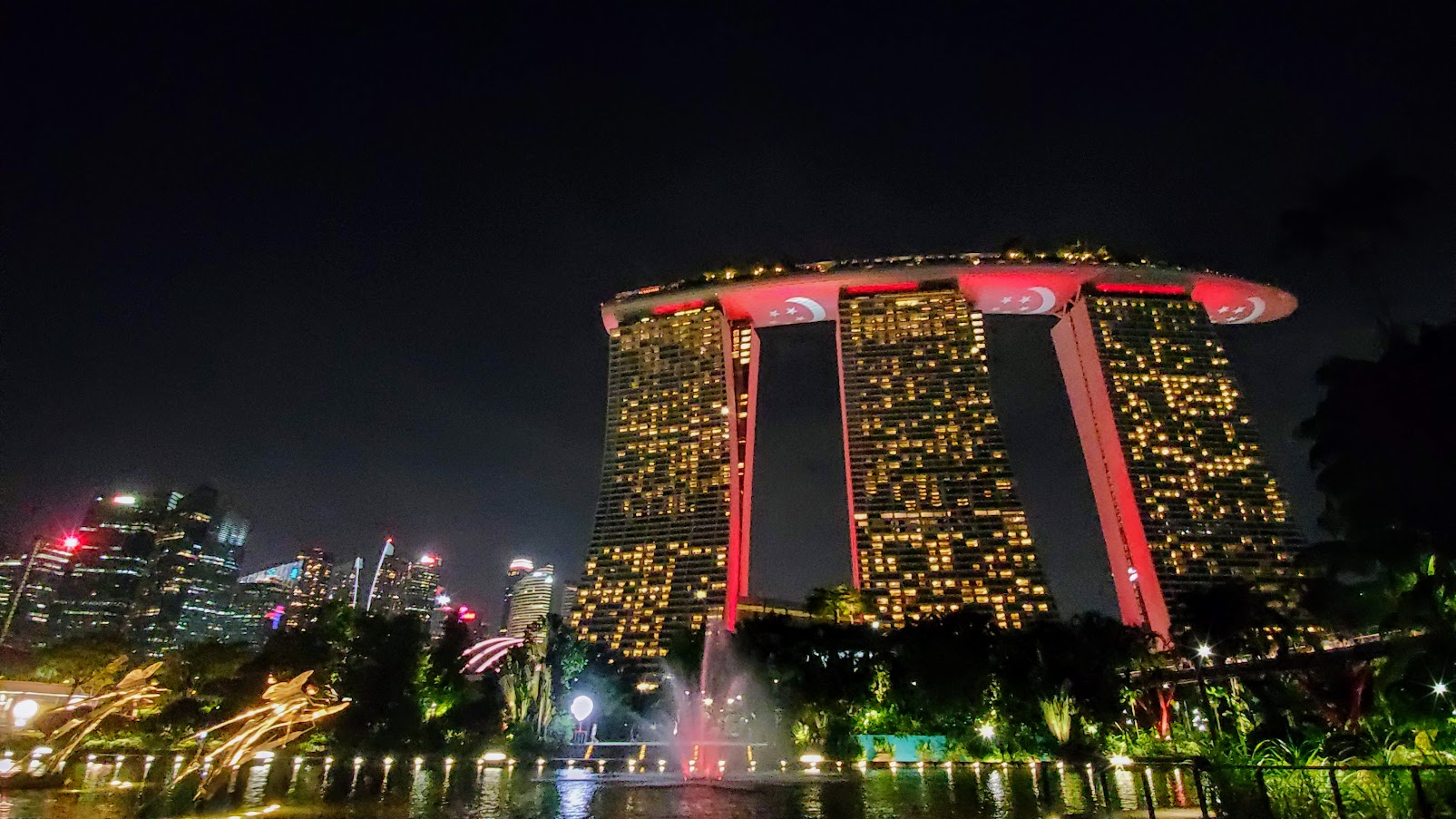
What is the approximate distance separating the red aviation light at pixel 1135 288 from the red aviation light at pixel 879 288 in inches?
1125

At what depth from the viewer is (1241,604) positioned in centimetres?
6138

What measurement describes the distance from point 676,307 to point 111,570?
12949 centimetres

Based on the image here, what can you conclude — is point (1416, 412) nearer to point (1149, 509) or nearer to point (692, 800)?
point (692, 800)

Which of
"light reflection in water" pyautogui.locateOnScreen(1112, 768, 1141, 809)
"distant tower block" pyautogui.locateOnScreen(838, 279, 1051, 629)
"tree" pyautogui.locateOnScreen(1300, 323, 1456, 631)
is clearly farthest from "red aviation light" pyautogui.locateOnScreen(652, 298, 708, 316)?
"tree" pyautogui.locateOnScreen(1300, 323, 1456, 631)

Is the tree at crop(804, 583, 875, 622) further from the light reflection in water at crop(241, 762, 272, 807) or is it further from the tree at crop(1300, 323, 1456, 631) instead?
the tree at crop(1300, 323, 1456, 631)

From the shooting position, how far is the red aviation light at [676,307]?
132625mm

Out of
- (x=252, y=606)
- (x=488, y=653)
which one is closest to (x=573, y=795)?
(x=488, y=653)

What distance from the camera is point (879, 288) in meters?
129

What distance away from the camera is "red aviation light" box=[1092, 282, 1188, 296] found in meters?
123

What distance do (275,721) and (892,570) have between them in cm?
9361

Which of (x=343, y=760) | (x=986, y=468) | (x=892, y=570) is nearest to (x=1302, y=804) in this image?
(x=343, y=760)

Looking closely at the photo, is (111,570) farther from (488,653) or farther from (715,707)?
(715,707)

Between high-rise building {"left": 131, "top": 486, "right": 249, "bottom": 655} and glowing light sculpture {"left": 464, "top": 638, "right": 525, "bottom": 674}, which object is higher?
high-rise building {"left": 131, "top": 486, "right": 249, "bottom": 655}

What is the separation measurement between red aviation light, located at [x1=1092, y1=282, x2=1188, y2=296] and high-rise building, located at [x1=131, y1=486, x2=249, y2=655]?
606 ft
